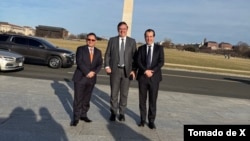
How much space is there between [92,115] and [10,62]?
8801 millimetres

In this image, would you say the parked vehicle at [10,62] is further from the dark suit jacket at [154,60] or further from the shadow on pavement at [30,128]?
the dark suit jacket at [154,60]

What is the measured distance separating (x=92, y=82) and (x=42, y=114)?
135cm

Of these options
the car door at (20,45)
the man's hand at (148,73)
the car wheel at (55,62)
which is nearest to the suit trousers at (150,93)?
the man's hand at (148,73)

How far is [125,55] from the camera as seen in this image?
704cm

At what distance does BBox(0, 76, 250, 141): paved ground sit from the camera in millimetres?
5973

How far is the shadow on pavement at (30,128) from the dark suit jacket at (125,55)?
1.56m

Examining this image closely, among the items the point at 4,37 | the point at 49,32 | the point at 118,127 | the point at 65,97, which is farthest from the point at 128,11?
the point at 49,32

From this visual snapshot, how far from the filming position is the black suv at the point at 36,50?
65.7ft

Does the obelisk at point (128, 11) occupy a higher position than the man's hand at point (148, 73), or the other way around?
the obelisk at point (128, 11)

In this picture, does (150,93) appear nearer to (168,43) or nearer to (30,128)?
(30,128)

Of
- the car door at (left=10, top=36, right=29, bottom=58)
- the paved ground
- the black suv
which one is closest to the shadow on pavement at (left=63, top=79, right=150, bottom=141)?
the paved ground

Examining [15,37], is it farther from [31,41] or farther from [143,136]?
[143,136]

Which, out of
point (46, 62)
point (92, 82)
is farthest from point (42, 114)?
point (46, 62)

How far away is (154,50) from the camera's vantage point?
688 cm
